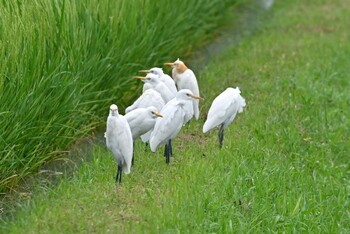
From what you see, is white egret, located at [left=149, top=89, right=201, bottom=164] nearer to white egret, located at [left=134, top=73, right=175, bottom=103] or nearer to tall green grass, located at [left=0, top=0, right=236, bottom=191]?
white egret, located at [left=134, top=73, right=175, bottom=103]

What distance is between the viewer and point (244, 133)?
24.7 ft

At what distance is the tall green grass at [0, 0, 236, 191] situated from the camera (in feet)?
20.7

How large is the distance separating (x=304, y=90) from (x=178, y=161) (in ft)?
8.06

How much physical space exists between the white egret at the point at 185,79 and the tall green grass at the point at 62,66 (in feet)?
1.66

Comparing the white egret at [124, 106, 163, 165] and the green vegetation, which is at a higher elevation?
the white egret at [124, 106, 163, 165]

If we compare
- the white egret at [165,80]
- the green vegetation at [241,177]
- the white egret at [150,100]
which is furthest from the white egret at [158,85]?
the green vegetation at [241,177]

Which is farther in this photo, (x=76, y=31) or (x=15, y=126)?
(x=76, y=31)

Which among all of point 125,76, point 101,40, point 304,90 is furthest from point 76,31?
point 304,90

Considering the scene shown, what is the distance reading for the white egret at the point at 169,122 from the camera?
6449 millimetres

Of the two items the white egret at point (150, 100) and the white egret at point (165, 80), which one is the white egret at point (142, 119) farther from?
the white egret at point (165, 80)

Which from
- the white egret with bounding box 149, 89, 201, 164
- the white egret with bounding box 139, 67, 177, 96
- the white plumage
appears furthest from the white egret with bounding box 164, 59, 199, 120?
the white plumage

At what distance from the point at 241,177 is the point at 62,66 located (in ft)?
4.90

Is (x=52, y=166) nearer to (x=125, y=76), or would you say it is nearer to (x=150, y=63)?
(x=125, y=76)

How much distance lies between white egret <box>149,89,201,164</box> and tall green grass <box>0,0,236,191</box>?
0.70 metres
